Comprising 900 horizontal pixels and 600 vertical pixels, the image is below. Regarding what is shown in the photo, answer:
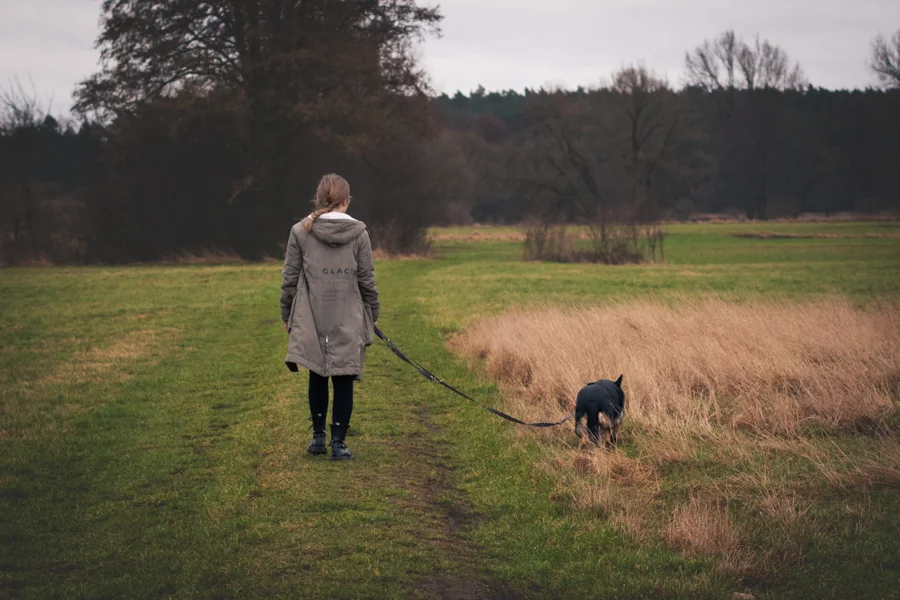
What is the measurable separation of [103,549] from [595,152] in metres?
68.4

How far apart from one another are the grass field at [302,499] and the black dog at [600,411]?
1.11 ft

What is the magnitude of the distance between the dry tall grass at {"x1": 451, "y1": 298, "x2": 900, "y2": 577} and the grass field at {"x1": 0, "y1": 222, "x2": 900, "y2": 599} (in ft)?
0.32

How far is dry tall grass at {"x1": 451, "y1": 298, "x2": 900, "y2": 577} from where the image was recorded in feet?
17.9

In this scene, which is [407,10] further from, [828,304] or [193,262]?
[828,304]

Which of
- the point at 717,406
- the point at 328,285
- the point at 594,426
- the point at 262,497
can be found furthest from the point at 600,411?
the point at 262,497

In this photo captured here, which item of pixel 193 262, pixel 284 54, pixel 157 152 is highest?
pixel 284 54

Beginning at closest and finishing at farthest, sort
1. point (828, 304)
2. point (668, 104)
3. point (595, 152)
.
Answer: point (828, 304)
point (668, 104)
point (595, 152)

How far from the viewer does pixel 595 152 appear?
70.6 metres

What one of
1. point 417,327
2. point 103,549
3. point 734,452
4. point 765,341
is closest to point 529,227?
point 417,327

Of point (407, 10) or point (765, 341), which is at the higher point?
point (407, 10)

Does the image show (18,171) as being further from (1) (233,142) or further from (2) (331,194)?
(2) (331,194)

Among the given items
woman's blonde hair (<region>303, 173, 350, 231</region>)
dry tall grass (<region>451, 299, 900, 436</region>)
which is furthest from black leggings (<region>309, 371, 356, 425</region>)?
dry tall grass (<region>451, 299, 900, 436</region>)

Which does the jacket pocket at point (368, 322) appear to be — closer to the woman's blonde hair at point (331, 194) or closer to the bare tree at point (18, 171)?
the woman's blonde hair at point (331, 194)

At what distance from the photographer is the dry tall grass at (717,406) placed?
5449 mm
